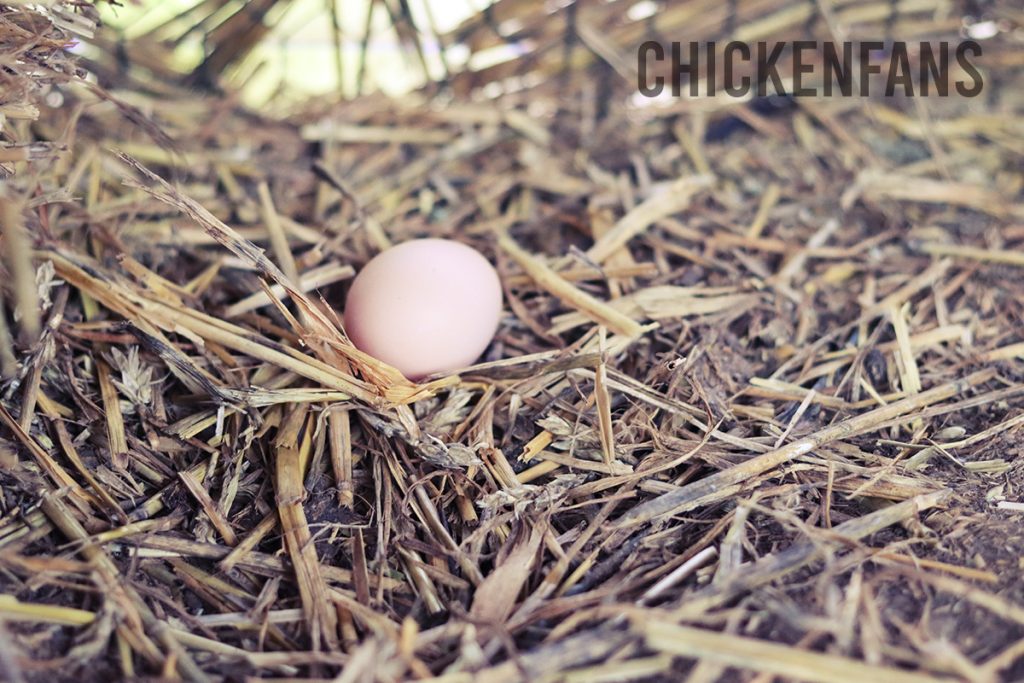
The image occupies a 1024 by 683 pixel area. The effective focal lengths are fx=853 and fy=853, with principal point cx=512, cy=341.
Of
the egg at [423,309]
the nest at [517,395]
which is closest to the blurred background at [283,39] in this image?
the nest at [517,395]

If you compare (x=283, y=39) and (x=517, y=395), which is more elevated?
Result: (x=283, y=39)

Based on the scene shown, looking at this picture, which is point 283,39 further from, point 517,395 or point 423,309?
point 517,395

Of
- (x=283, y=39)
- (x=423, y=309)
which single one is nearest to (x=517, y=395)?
(x=423, y=309)

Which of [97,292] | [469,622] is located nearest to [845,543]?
[469,622]

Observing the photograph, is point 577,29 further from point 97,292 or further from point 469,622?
point 469,622

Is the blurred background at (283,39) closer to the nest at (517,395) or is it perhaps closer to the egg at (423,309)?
the nest at (517,395)

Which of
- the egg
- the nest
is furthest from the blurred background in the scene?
the egg
